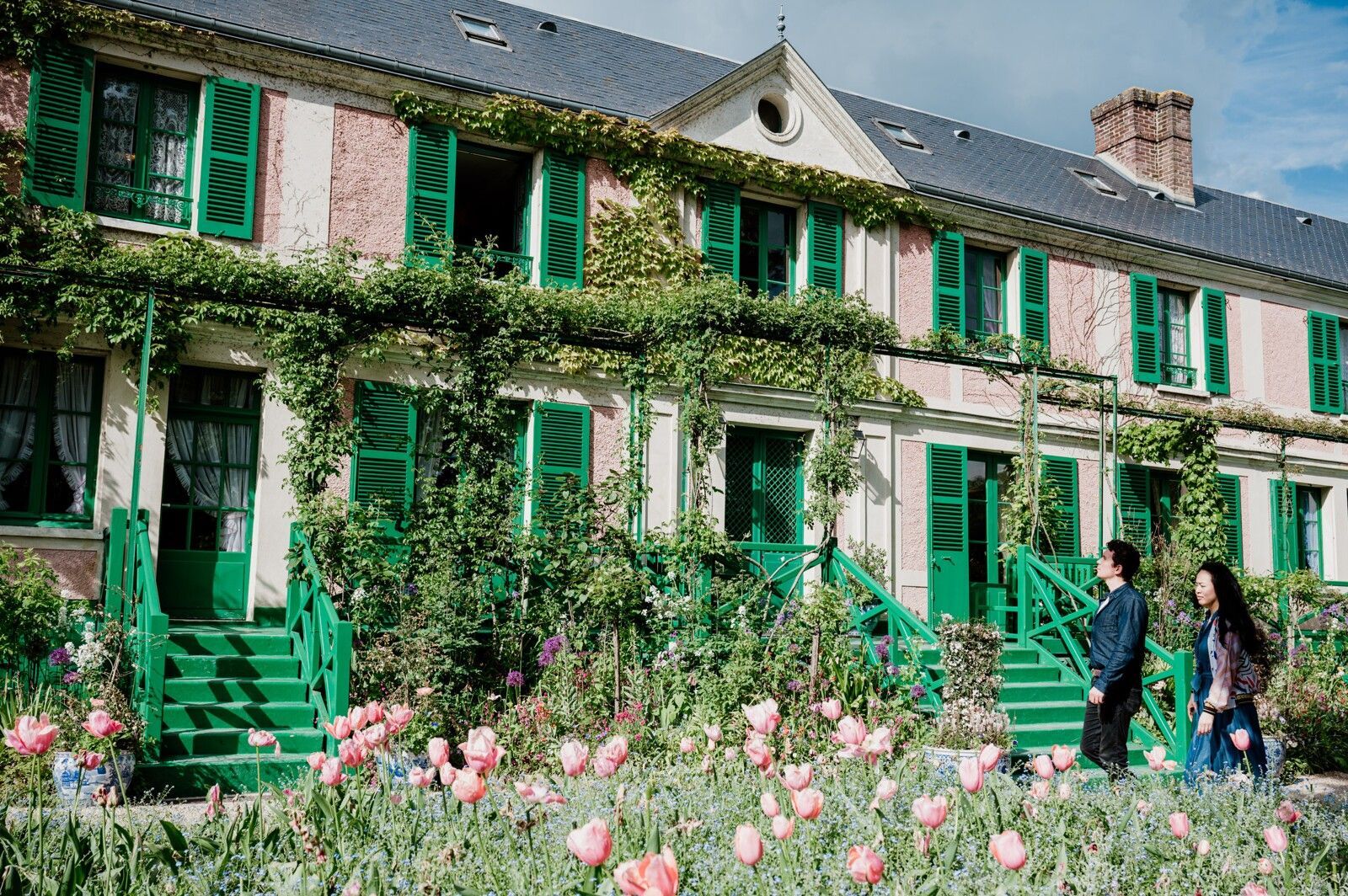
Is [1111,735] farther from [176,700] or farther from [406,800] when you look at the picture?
[176,700]

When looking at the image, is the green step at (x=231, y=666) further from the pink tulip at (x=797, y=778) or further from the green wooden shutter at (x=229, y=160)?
the pink tulip at (x=797, y=778)

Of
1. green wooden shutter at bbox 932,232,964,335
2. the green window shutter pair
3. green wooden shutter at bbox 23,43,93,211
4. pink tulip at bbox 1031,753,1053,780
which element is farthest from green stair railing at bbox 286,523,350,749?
green wooden shutter at bbox 932,232,964,335

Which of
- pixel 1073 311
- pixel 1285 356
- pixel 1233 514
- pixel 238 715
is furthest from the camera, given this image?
pixel 1285 356

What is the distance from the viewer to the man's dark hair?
586cm

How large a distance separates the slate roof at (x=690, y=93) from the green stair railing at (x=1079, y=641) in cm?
480

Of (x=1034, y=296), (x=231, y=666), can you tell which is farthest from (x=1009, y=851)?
(x=1034, y=296)

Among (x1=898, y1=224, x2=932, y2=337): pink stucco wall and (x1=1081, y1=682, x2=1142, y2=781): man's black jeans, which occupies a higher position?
(x1=898, y1=224, x2=932, y2=337): pink stucco wall

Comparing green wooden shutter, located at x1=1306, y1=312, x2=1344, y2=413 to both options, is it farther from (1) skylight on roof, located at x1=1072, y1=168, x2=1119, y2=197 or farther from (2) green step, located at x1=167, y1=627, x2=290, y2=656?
(2) green step, located at x1=167, y1=627, x2=290, y2=656

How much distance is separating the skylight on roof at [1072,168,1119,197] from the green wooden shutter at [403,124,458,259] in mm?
9774

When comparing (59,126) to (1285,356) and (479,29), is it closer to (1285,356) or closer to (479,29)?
(479,29)

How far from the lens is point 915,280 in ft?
40.5

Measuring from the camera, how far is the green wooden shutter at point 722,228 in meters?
11.2

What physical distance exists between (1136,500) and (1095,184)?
495cm

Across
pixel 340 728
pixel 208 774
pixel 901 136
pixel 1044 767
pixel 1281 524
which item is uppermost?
pixel 901 136
